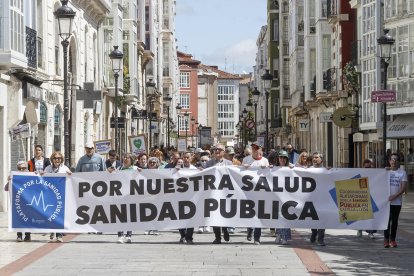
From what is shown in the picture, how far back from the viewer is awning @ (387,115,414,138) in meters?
43.8

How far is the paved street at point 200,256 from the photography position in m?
15.0

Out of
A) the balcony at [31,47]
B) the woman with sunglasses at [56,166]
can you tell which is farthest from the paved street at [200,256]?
the balcony at [31,47]

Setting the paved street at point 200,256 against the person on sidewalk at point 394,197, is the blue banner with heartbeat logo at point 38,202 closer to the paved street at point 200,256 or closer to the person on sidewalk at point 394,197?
the paved street at point 200,256

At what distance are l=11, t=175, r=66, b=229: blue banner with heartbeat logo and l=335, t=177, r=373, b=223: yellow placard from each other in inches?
196

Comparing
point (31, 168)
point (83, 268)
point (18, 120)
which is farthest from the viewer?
point (18, 120)

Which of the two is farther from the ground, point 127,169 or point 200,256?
point 127,169

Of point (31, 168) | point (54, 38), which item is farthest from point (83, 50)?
point (31, 168)

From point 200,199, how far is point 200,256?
299 centimetres

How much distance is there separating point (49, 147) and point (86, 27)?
364 inches

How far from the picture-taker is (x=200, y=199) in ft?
65.8

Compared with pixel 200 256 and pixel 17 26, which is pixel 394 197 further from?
pixel 17 26

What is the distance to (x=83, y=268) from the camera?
15.3 m

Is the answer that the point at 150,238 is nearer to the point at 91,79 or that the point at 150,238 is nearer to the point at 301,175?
the point at 301,175

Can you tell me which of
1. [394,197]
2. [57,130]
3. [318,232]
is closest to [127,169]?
[318,232]
